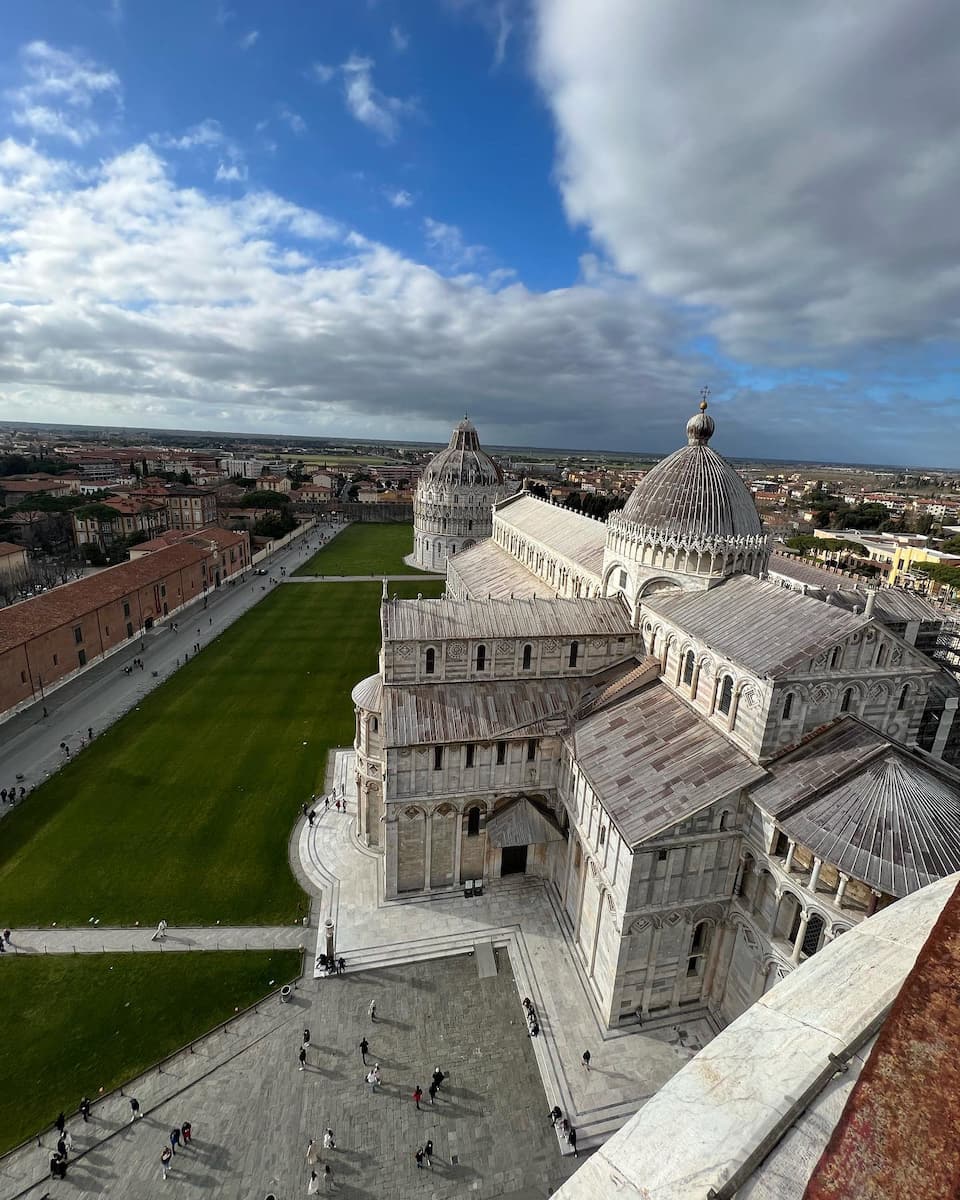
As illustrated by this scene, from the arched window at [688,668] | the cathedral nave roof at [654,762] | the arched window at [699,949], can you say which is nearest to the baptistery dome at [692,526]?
the arched window at [688,668]

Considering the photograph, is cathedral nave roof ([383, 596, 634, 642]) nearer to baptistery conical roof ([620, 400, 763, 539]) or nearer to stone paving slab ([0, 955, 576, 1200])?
baptistery conical roof ([620, 400, 763, 539])

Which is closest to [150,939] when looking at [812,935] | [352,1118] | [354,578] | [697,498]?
[352,1118]

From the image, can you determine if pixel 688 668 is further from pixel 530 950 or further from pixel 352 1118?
pixel 352 1118

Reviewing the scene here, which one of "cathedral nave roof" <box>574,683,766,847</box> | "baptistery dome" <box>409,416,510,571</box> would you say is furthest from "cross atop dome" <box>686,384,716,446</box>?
"baptistery dome" <box>409,416,510,571</box>

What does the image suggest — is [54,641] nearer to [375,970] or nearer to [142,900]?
[142,900]

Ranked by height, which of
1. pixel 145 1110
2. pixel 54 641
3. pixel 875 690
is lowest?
pixel 145 1110

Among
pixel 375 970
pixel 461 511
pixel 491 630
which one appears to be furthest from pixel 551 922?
pixel 461 511
